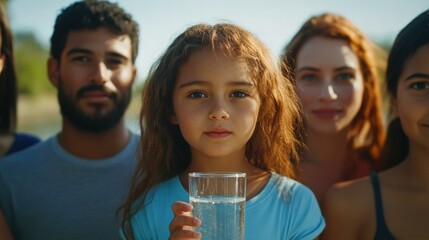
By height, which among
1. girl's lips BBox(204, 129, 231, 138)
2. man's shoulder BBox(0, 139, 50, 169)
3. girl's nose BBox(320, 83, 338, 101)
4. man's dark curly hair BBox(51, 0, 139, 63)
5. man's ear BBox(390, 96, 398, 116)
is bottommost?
man's shoulder BBox(0, 139, 50, 169)

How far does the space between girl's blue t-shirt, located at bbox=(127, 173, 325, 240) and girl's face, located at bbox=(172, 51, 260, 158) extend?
0.29 meters

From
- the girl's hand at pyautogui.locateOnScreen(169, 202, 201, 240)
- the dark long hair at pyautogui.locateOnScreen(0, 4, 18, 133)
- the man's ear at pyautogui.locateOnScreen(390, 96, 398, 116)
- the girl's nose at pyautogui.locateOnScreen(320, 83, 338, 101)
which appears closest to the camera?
the girl's hand at pyautogui.locateOnScreen(169, 202, 201, 240)

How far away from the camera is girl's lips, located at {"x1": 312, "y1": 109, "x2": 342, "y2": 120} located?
12.6 feet

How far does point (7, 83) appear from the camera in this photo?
4406 mm

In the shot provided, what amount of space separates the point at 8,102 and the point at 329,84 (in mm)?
2679

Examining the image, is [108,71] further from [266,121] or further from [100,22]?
[266,121]

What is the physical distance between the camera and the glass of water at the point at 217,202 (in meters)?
2.14

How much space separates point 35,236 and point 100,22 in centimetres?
158

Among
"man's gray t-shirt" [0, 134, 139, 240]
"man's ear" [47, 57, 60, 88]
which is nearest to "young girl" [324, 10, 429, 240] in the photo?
"man's gray t-shirt" [0, 134, 139, 240]

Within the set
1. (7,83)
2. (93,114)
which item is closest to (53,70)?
(7,83)

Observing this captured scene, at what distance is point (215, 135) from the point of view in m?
2.54

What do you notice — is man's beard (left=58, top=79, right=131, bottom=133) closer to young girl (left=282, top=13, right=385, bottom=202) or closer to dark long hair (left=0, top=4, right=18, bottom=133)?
dark long hair (left=0, top=4, right=18, bottom=133)

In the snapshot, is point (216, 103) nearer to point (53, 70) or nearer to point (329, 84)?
point (329, 84)

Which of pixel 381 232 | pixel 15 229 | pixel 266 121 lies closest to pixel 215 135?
pixel 266 121
